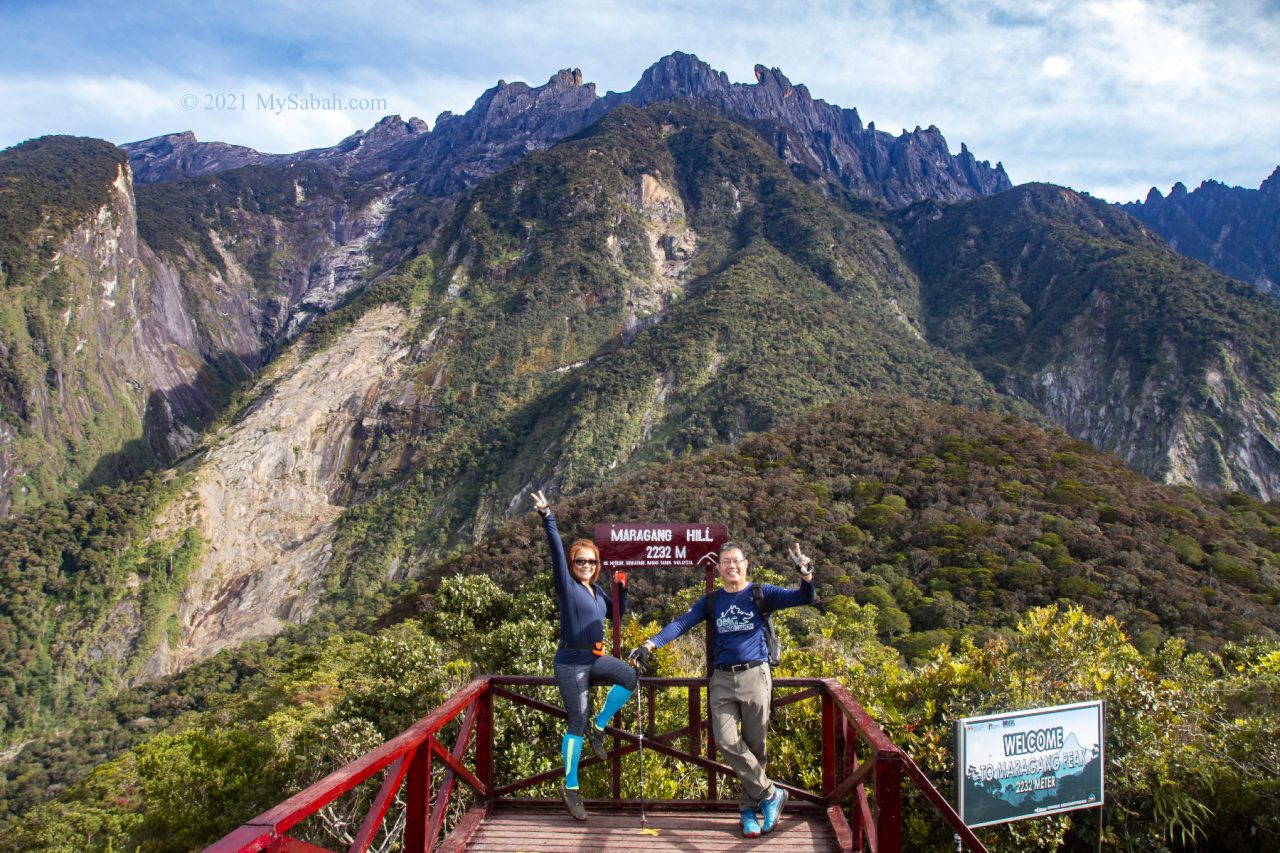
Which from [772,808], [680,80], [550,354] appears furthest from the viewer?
[680,80]

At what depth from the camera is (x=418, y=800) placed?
3867 mm

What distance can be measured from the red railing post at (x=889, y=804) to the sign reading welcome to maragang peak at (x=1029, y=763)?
120 cm

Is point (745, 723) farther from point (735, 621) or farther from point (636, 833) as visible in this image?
point (636, 833)

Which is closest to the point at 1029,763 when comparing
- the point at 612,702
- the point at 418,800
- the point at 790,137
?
the point at 612,702

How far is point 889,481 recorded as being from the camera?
1724 inches

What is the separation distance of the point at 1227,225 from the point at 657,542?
703ft

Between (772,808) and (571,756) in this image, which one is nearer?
(772,808)

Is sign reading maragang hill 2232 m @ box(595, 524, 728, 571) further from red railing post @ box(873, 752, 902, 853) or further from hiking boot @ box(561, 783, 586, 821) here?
red railing post @ box(873, 752, 902, 853)

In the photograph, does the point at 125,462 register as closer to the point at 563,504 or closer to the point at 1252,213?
the point at 563,504

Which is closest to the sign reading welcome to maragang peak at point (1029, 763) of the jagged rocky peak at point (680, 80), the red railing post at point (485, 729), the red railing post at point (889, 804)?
the red railing post at point (889, 804)

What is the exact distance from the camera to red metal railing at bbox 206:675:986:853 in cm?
275

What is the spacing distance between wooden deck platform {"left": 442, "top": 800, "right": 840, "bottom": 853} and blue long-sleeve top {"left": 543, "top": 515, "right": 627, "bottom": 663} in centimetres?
108

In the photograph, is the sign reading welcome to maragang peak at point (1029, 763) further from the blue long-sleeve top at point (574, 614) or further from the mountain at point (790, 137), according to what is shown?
the mountain at point (790, 137)

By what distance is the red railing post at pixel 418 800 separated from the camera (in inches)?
151
